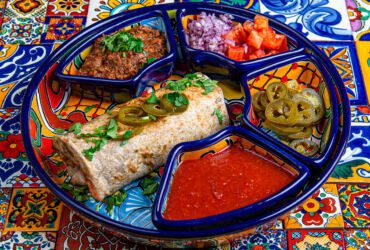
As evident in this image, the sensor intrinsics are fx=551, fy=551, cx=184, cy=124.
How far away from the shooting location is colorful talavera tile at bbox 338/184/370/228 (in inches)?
159

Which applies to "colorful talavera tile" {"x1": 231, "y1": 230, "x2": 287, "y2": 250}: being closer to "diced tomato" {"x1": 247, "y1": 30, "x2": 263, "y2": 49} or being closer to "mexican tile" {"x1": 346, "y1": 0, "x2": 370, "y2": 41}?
"diced tomato" {"x1": 247, "y1": 30, "x2": 263, "y2": 49}

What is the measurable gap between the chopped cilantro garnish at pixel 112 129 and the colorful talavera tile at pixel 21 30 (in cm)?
187

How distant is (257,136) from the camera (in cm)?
401

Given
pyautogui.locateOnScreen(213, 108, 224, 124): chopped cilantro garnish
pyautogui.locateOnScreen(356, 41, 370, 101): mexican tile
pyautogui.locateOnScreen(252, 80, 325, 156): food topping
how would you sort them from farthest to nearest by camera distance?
pyautogui.locateOnScreen(356, 41, 370, 101): mexican tile < pyautogui.locateOnScreen(213, 108, 224, 124): chopped cilantro garnish < pyautogui.locateOnScreen(252, 80, 325, 156): food topping

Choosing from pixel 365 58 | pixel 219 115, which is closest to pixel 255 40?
pixel 219 115

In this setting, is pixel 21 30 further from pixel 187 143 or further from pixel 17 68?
pixel 187 143

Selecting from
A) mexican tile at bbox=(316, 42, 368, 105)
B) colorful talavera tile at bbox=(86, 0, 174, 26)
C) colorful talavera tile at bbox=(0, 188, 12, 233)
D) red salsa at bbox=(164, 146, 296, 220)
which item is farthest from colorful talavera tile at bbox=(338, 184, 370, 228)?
colorful talavera tile at bbox=(86, 0, 174, 26)

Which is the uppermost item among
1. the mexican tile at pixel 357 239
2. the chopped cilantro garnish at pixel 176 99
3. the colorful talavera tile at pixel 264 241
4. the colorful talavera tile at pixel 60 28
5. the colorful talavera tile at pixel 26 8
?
the colorful talavera tile at pixel 26 8

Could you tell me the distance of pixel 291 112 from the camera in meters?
4.17

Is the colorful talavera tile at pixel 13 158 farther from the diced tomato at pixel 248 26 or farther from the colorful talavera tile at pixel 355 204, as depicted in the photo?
the colorful talavera tile at pixel 355 204

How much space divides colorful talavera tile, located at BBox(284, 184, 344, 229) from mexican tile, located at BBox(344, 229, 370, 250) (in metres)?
0.09

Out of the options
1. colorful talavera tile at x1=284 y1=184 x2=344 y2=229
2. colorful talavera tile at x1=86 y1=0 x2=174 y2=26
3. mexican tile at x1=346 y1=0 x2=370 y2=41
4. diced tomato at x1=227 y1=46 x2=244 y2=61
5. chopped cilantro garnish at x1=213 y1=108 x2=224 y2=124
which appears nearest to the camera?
colorful talavera tile at x1=284 y1=184 x2=344 y2=229

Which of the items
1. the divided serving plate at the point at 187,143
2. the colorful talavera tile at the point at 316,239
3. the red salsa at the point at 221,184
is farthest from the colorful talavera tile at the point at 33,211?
the colorful talavera tile at the point at 316,239

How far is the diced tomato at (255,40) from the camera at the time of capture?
4684mm
